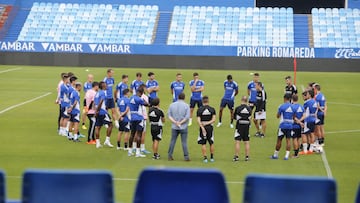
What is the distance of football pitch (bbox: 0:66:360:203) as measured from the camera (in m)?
20.0

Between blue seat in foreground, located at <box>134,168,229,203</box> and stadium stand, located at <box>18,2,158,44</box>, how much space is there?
170 feet

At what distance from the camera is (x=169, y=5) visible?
6253 cm

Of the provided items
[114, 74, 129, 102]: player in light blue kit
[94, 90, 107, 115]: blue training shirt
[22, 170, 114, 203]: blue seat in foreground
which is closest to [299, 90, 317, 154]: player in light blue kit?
[94, 90, 107, 115]: blue training shirt

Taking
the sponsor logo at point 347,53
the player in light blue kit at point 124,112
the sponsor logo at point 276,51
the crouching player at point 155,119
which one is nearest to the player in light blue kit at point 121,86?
the player in light blue kit at point 124,112

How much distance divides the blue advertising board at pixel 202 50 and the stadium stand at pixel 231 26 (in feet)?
16.3

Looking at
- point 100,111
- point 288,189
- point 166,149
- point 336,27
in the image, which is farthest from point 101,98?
point 336,27

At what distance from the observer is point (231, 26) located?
61.2 meters

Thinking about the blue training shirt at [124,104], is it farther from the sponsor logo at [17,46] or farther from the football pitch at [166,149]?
the sponsor logo at [17,46]

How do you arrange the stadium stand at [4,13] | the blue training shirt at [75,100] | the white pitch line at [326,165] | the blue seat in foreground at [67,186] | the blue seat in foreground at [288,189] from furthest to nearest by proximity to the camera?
1. the stadium stand at [4,13]
2. the blue training shirt at [75,100]
3. the white pitch line at [326,165]
4. the blue seat in foreground at [67,186]
5. the blue seat in foreground at [288,189]

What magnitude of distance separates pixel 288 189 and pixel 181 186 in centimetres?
107

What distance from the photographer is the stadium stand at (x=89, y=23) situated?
60.2 metres

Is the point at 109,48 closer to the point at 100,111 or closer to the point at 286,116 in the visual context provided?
the point at 100,111

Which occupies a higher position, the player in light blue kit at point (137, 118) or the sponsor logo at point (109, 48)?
the sponsor logo at point (109, 48)

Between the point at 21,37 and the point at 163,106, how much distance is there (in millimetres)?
29213
